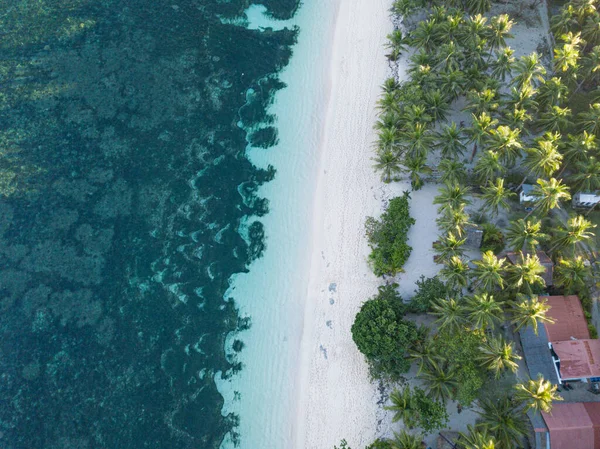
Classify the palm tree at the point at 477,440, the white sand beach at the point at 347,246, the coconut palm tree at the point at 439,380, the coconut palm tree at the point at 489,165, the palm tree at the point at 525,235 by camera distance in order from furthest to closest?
the coconut palm tree at the point at 489,165
the white sand beach at the point at 347,246
the palm tree at the point at 525,235
the coconut palm tree at the point at 439,380
the palm tree at the point at 477,440

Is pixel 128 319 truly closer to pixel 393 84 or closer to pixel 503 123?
pixel 393 84

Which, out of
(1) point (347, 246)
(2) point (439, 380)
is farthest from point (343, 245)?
(2) point (439, 380)

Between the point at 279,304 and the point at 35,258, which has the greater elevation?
the point at 35,258

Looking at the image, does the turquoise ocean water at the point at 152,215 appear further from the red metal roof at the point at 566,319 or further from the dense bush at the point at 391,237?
the red metal roof at the point at 566,319

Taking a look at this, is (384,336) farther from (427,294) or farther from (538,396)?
(538,396)

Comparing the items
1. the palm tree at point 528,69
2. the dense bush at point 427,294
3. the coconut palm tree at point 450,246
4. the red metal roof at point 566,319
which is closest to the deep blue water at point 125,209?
the dense bush at point 427,294

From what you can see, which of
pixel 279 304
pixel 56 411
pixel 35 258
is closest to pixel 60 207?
pixel 35 258

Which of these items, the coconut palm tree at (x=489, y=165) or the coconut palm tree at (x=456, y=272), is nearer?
the coconut palm tree at (x=456, y=272)
